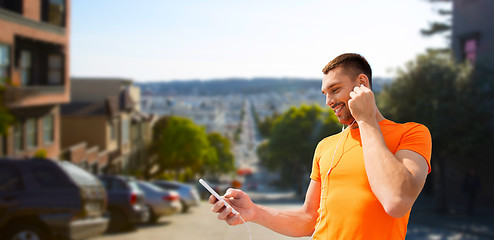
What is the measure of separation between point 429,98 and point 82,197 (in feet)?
50.2

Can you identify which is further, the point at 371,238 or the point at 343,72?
the point at 343,72

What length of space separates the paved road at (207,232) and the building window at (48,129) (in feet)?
37.7

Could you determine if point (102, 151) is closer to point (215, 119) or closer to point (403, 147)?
→ point (403, 147)

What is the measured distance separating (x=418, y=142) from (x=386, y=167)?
8.8 inches

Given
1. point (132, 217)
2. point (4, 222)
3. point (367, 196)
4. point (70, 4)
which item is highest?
point (70, 4)

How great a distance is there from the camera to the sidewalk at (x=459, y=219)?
659 inches

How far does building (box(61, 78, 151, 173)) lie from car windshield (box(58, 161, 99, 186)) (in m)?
22.5

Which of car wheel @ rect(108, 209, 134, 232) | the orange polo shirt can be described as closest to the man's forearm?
the orange polo shirt

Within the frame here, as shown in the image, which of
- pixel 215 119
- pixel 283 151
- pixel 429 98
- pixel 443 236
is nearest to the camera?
pixel 443 236

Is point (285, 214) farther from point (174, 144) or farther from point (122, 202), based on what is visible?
point (174, 144)

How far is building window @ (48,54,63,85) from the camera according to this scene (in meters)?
26.8

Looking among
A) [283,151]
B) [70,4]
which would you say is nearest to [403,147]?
[70,4]

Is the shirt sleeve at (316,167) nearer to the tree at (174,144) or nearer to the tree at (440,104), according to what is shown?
the tree at (440,104)

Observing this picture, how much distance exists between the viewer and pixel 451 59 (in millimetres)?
22391
